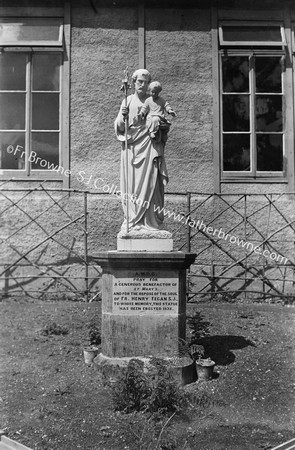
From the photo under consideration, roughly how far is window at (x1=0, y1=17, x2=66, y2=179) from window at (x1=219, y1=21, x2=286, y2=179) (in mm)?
3943

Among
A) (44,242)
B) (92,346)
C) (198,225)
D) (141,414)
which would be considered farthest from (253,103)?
(141,414)

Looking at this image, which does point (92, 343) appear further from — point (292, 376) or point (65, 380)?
point (292, 376)

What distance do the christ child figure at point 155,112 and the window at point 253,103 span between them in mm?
5163

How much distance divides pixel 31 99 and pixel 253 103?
17.3 ft

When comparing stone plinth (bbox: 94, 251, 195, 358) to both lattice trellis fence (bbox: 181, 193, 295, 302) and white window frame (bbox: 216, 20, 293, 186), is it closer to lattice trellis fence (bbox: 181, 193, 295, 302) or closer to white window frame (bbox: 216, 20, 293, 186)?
lattice trellis fence (bbox: 181, 193, 295, 302)

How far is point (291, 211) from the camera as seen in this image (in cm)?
1088

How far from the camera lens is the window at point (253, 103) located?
1121 cm

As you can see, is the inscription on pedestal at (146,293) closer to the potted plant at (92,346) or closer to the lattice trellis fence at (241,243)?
the potted plant at (92,346)

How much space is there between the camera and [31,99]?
11.2m

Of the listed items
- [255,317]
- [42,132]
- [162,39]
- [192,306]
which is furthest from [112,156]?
[255,317]

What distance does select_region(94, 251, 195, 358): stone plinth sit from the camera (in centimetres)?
580

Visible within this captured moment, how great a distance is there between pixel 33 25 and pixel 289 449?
1046cm

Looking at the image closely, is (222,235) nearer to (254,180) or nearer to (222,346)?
(254,180)

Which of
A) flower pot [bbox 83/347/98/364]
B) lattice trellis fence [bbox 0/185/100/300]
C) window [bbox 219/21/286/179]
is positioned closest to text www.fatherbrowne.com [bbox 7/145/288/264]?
lattice trellis fence [bbox 0/185/100/300]
